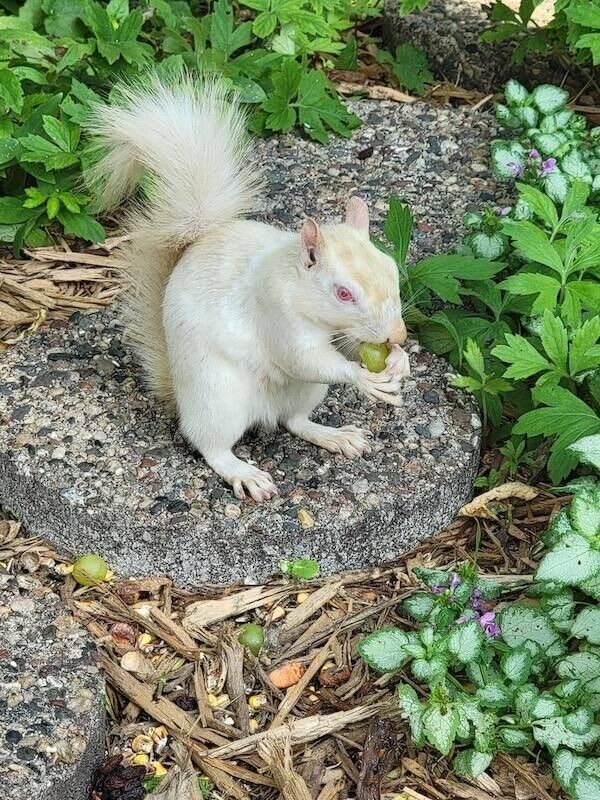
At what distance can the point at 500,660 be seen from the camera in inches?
98.3

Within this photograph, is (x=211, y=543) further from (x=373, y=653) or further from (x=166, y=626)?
(x=373, y=653)

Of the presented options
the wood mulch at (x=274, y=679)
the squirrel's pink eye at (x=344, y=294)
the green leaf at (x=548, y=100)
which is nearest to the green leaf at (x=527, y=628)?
the wood mulch at (x=274, y=679)

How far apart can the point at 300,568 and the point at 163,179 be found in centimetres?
100

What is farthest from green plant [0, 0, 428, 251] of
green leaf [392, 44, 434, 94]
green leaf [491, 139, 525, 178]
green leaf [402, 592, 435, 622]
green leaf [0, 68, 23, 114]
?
green leaf [402, 592, 435, 622]

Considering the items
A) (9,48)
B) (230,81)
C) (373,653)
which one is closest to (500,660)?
(373,653)

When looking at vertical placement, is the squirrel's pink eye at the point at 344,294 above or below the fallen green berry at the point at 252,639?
above

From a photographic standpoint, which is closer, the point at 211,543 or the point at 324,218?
the point at 211,543

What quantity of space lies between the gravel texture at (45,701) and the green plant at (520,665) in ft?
1.95

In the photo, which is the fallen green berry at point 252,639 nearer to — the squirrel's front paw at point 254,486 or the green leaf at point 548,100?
the squirrel's front paw at point 254,486

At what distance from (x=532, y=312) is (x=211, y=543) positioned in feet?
3.23

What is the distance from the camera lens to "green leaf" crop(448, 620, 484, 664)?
2.41 metres

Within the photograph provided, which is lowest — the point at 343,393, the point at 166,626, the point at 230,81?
the point at 166,626

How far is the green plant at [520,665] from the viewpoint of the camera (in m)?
2.30

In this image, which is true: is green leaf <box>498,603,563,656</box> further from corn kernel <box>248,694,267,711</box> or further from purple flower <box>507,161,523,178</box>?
purple flower <box>507,161,523,178</box>
